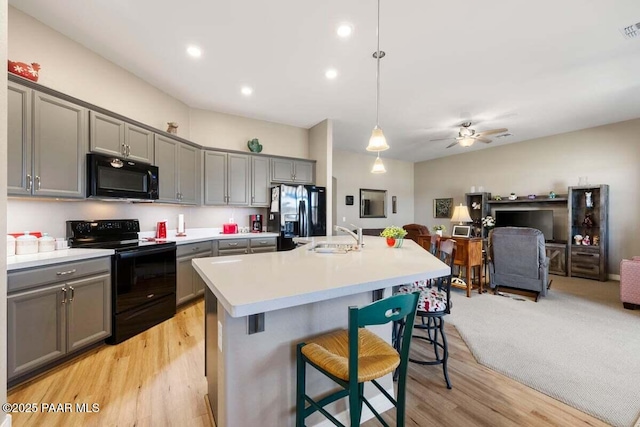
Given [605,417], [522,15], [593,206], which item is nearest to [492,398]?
[605,417]

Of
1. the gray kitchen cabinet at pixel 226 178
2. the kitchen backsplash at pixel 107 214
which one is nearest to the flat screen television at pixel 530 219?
the kitchen backsplash at pixel 107 214

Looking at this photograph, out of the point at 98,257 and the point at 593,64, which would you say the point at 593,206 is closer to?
the point at 593,64

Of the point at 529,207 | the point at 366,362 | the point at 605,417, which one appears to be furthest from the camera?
the point at 529,207

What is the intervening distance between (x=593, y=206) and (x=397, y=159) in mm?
4516

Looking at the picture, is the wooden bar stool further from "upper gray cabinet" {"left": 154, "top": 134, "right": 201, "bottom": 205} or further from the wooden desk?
the wooden desk

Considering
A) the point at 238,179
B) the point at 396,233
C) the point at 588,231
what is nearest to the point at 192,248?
the point at 238,179

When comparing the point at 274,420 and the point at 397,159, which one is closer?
the point at 274,420

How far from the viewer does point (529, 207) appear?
6.02 meters

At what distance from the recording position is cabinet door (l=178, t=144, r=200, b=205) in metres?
3.71

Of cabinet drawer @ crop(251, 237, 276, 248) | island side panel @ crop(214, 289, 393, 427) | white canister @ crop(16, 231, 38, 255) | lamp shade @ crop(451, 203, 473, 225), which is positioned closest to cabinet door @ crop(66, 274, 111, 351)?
white canister @ crop(16, 231, 38, 255)

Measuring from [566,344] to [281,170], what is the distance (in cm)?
426

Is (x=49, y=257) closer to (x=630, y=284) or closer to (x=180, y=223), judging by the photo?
(x=180, y=223)


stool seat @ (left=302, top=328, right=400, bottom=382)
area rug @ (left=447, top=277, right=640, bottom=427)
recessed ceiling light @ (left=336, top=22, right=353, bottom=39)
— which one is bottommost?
area rug @ (left=447, top=277, right=640, bottom=427)

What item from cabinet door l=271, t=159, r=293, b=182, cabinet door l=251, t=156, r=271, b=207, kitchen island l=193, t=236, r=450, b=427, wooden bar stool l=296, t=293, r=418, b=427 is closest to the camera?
wooden bar stool l=296, t=293, r=418, b=427
